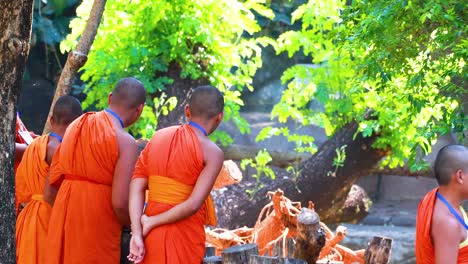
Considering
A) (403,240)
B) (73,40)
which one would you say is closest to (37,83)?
(73,40)

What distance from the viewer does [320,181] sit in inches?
369

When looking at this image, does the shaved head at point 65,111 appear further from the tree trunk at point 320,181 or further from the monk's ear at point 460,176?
the tree trunk at point 320,181

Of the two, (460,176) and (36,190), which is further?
(36,190)

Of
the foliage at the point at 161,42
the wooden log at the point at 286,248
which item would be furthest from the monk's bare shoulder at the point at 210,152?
the foliage at the point at 161,42

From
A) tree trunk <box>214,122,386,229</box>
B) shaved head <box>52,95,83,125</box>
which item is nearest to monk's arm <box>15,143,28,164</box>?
shaved head <box>52,95,83,125</box>

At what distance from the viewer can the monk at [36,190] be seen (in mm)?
5570

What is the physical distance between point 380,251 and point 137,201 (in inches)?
81.3

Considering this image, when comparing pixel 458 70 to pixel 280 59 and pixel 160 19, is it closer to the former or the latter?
pixel 160 19

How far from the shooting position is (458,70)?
5449mm

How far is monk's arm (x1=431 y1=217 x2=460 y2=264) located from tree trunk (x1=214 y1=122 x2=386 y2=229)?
4929 millimetres

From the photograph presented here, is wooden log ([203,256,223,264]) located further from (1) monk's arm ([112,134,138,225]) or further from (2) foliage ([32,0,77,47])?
(2) foliage ([32,0,77,47])

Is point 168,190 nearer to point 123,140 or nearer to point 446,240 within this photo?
point 123,140

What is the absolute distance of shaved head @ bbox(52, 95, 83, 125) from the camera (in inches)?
228

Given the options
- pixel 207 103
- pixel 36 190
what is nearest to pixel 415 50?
pixel 207 103
